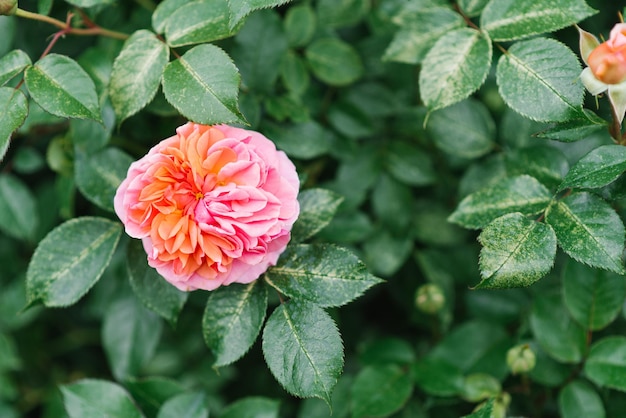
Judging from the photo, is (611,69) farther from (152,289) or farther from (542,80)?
(152,289)

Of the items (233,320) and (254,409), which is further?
(254,409)

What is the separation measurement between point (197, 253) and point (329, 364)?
0.29 meters

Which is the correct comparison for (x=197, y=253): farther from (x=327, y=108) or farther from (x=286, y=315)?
(x=327, y=108)

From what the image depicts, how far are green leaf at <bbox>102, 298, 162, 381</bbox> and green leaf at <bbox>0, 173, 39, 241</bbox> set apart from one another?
0.33m

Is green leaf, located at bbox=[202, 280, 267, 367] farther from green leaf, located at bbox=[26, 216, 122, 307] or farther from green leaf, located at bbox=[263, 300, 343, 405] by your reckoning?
green leaf, located at bbox=[26, 216, 122, 307]

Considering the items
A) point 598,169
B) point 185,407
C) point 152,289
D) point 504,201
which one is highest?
point 598,169

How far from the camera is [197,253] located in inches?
42.4

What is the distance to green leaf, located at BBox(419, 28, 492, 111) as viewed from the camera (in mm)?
1215

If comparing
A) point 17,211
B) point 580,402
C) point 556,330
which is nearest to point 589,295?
point 556,330

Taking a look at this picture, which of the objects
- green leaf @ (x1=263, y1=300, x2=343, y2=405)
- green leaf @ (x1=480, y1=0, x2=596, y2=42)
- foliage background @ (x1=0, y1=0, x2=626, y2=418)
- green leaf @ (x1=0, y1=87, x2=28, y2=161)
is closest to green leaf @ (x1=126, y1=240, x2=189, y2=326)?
foliage background @ (x1=0, y1=0, x2=626, y2=418)

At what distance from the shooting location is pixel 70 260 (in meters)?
1.28

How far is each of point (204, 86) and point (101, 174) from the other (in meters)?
0.36

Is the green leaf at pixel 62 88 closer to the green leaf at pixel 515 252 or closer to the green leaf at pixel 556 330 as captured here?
the green leaf at pixel 515 252

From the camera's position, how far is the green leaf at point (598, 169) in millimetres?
1076
